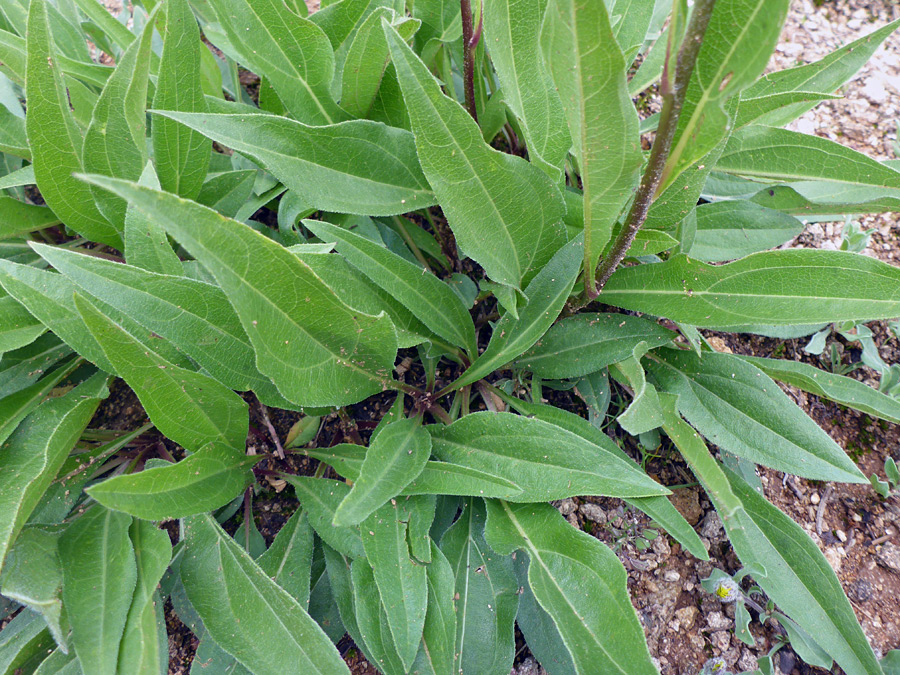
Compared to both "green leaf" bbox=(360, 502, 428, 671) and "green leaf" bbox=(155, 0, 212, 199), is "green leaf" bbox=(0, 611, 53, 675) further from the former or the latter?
"green leaf" bbox=(155, 0, 212, 199)

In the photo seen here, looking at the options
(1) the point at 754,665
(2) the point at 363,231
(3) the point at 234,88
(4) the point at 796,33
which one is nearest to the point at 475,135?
(2) the point at 363,231

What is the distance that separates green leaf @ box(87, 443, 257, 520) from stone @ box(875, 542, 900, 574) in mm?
1309

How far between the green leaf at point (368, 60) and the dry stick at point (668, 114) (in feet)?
1.70

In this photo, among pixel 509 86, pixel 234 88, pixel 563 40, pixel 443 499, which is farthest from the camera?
pixel 234 88

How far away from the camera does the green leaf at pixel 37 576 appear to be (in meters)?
0.76

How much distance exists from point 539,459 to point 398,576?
0.29m

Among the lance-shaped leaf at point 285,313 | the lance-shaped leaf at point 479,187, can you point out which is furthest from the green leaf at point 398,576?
the lance-shaped leaf at point 479,187

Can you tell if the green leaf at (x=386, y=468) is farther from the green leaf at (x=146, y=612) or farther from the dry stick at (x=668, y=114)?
the dry stick at (x=668, y=114)

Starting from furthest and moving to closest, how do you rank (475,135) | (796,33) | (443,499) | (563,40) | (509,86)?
1. (796,33)
2. (443,499)
3. (509,86)
4. (475,135)
5. (563,40)

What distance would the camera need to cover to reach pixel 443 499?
1.10 meters

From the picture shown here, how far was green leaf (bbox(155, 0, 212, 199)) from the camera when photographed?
3.28 feet

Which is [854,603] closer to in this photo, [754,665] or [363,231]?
[754,665]

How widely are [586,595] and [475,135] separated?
71cm

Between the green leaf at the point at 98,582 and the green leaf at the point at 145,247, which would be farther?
the green leaf at the point at 145,247
